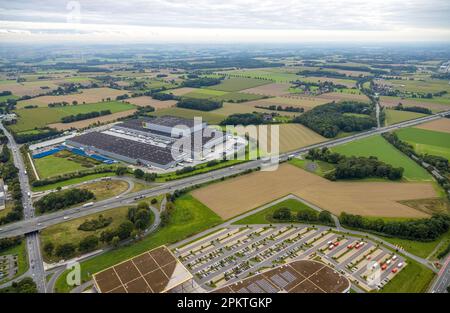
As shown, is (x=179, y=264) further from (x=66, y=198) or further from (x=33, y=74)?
(x=33, y=74)

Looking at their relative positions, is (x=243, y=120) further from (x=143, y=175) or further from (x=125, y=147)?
(x=143, y=175)

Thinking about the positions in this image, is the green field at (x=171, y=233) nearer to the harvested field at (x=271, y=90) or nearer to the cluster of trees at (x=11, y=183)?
the cluster of trees at (x=11, y=183)

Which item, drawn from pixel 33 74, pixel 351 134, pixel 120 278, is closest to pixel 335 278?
pixel 120 278

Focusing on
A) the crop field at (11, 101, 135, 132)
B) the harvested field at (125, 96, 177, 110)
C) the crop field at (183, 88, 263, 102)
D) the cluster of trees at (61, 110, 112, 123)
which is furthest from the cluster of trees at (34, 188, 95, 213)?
the crop field at (183, 88, 263, 102)

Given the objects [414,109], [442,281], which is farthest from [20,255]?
[414,109]

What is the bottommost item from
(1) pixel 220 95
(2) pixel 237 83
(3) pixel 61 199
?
(3) pixel 61 199
